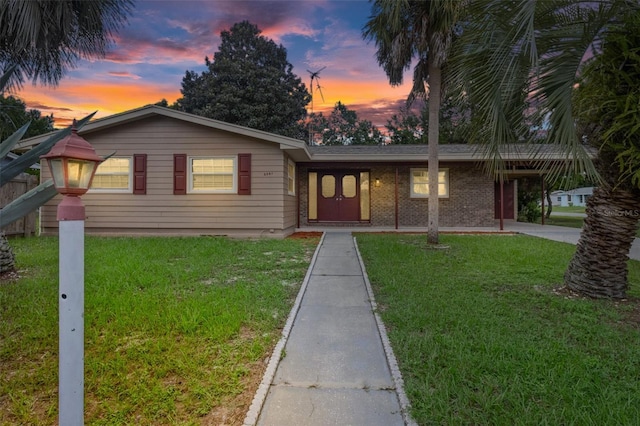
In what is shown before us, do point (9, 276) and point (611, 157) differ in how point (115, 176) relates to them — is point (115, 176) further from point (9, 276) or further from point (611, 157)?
point (611, 157)

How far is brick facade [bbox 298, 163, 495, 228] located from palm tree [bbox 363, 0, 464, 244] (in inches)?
174

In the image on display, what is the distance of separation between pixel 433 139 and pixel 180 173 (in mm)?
7130

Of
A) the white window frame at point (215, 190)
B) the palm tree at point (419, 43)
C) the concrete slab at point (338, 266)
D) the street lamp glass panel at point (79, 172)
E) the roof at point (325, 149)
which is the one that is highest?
the palm tree at point (419, 43)

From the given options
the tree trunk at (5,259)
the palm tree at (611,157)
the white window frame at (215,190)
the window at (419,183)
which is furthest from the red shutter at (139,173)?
the palm tree at (611,157)

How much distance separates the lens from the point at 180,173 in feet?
32.4

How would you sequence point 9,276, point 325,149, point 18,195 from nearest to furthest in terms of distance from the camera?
point 9,276
point 18,195
point 325,149

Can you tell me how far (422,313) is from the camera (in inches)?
141

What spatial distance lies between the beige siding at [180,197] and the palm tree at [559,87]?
254 inches

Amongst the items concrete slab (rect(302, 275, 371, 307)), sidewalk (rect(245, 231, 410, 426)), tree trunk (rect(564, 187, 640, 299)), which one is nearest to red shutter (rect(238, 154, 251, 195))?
concrete slab (rect(302, 275, 371, 307))

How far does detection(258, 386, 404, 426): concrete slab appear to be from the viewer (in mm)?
1940

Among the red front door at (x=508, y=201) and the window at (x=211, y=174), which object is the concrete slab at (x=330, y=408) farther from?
the red front door at (x=508, y=201)

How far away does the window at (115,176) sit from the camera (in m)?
10.0

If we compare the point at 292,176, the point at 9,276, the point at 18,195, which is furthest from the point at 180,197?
the point at 9,276

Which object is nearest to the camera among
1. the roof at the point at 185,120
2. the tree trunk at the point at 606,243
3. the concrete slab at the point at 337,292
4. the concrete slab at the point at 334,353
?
the concrete slab at the point at 334,353
